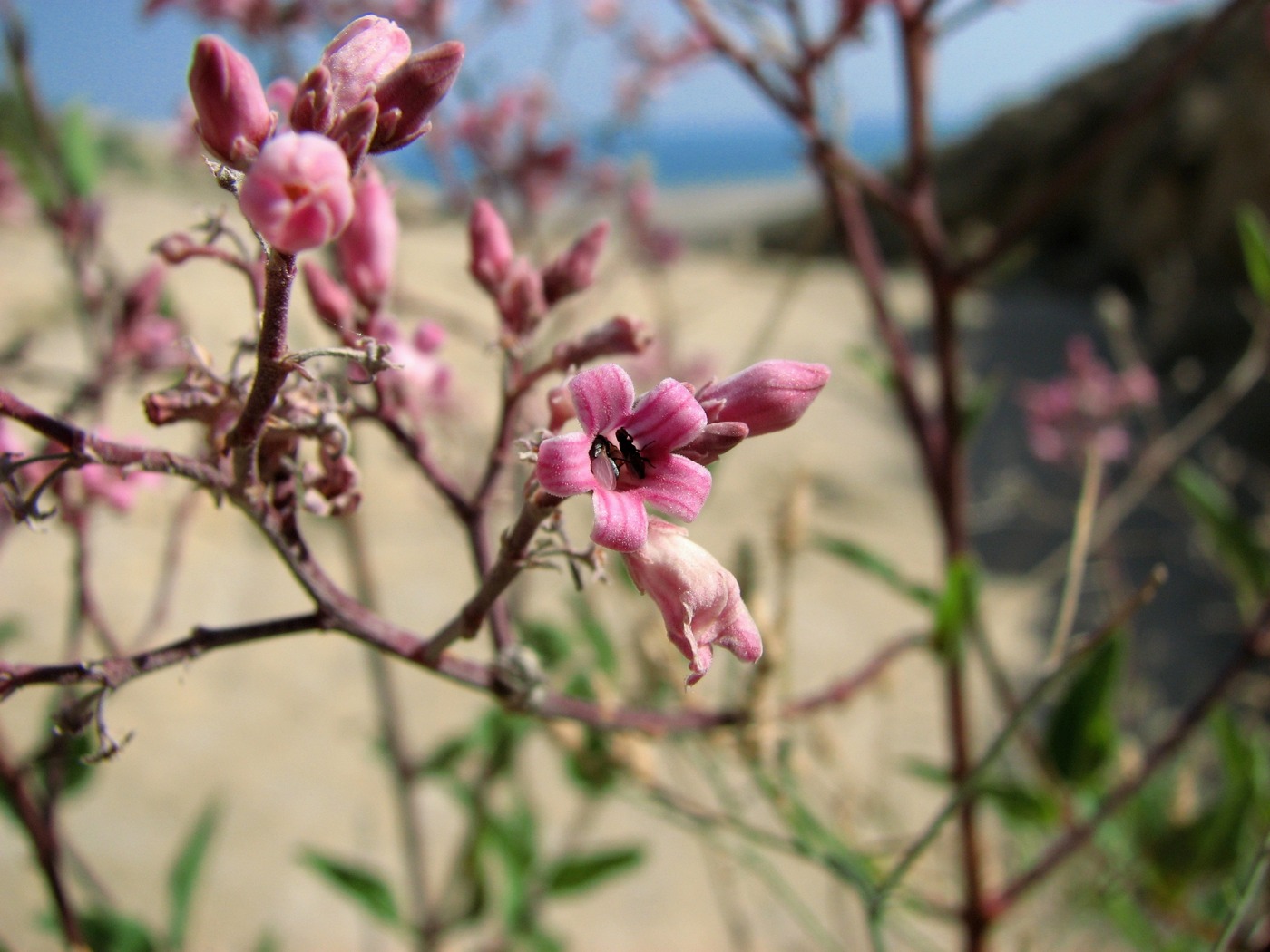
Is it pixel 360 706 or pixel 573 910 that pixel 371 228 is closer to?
pixel 573 910

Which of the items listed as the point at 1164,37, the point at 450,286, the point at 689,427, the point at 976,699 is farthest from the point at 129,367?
the point at 1164,37

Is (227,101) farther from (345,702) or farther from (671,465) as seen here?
(345,702)

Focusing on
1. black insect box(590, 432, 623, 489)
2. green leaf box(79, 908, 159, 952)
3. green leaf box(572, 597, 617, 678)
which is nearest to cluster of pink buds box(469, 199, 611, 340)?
black insect box(590, 432, 623, 489)

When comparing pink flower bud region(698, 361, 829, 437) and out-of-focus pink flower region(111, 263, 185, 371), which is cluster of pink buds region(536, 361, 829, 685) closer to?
pink flower bud region(698, 361, 829, 437)

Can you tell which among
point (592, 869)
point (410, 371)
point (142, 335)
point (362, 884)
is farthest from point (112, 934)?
point (410, 371)

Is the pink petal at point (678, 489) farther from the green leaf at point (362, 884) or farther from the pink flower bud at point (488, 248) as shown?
the green leaf at point (362, 884)

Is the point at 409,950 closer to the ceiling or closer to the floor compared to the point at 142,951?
closer to the floor
